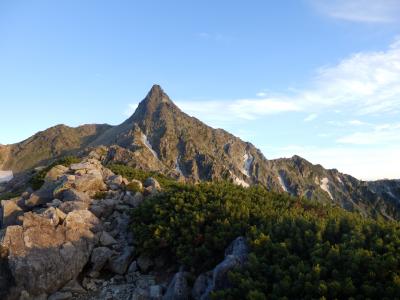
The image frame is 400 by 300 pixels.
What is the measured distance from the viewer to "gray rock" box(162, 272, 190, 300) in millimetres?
13406

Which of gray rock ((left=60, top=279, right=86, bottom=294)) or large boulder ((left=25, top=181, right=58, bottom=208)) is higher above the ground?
large boulder ((left=25, top=181, right=58, bottom=208))

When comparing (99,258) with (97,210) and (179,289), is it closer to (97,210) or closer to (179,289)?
(97,210)

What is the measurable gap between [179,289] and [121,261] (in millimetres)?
3801

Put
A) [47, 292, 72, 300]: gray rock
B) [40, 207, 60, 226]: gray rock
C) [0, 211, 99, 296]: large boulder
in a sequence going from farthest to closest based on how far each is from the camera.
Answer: [40, 207, 60, 226]: gray rock < [47, 292, 72, 300]: gray rock < [0, 211, 99, 296]: large boulder

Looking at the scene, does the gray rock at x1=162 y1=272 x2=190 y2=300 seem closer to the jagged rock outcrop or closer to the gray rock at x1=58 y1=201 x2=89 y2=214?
the jagged rock outcrop

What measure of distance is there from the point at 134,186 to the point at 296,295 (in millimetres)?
13068

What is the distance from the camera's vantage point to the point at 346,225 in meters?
14.0

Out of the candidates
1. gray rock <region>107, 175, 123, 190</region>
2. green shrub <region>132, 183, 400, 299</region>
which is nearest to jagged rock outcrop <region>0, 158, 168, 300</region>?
green shrub <region>132, 183, 400, 299</region>

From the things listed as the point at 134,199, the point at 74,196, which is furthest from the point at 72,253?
the point at 134,199

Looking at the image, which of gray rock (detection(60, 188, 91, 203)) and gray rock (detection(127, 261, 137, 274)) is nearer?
gray rock (detection(127, 261, 137, 274))

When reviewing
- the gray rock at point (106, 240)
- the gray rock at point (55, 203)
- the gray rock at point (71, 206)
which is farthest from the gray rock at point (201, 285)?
the gray rock at point (55, 203)

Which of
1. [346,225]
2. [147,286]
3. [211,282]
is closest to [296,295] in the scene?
[211,282]

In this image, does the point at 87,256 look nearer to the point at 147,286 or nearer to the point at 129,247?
the point at 129,247

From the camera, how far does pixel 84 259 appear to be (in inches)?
631
